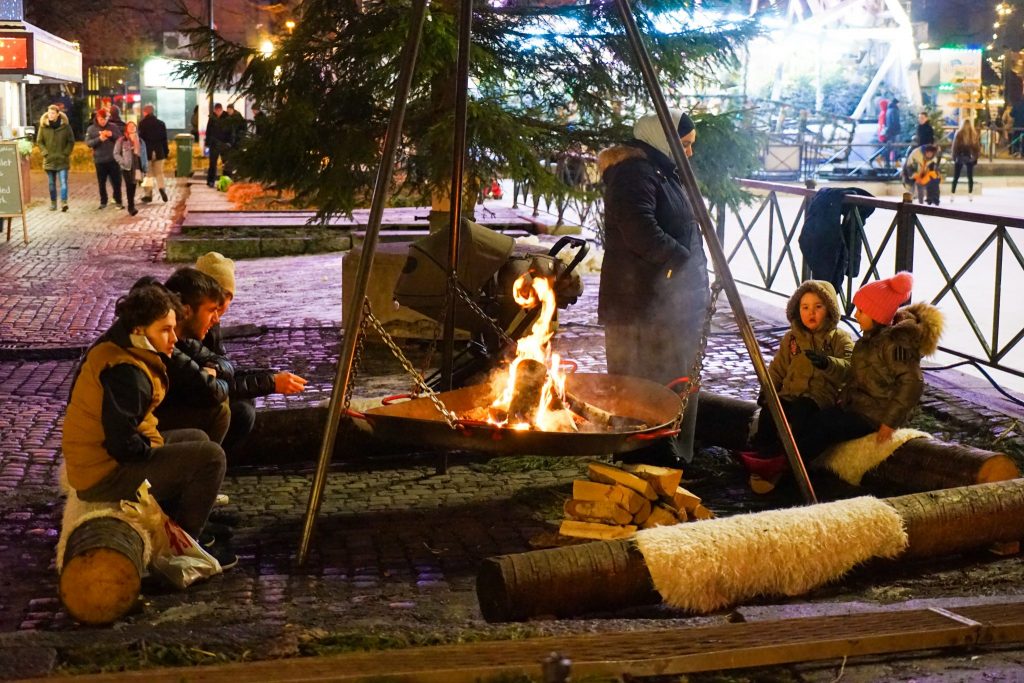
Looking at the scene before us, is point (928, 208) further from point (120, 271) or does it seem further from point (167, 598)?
point (120, 271)

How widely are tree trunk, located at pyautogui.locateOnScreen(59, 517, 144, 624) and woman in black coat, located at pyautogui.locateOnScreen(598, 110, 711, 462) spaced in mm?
3077

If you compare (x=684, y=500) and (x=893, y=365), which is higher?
(x=893, y=365)

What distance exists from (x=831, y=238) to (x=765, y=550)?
6338mm

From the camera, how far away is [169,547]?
525 centimetres

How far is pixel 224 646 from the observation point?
4.35 m

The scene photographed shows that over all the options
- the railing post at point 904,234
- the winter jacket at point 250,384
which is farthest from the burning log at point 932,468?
the railing post at point 904,234

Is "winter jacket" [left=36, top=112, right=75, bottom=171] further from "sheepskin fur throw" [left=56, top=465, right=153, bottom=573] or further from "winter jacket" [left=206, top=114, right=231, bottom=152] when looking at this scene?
"sheepskin fur throw" [left=56, top=465, right=153, bottom=573]

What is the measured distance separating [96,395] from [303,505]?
1663 millimetres

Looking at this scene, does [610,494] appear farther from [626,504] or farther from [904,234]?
[904,234]

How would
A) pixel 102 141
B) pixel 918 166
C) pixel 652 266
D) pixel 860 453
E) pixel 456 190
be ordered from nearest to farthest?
pixel 860 453, pixel 652 266, pixel 456 190, pixel 102 141, pixel 918 166

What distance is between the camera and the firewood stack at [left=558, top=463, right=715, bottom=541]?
591cm

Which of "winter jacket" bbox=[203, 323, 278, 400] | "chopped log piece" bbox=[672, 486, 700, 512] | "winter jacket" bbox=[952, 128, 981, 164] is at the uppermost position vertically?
"winter jacket" bbox=[952, 128, 981, 164]

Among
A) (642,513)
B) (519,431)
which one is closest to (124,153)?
(642,513)

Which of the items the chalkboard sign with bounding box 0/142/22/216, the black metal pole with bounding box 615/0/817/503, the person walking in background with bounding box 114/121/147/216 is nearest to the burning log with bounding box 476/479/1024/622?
the black metal pole with bounding box 615/0/817/503
